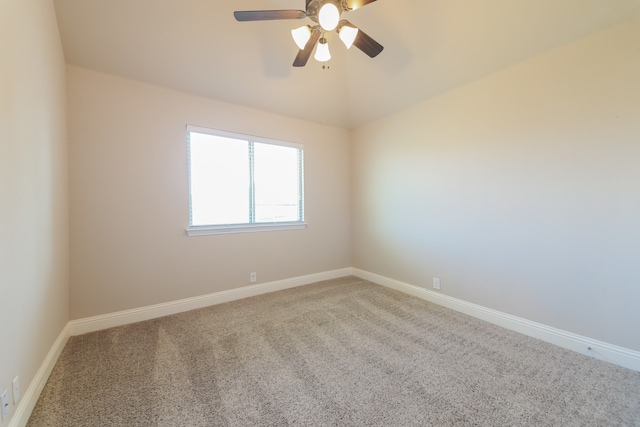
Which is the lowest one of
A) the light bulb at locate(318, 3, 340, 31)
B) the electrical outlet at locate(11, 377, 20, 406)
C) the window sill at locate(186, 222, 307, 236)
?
the electrical outlet at locate(11, 377, 20, 406)

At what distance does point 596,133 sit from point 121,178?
427cm

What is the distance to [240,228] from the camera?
3.30 metres

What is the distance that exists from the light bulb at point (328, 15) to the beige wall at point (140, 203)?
1.91m

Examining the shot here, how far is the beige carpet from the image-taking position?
1.44 metres

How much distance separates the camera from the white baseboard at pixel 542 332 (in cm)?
190

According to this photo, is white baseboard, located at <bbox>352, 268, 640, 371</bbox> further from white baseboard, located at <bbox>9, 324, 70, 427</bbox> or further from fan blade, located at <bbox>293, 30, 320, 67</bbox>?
white baseboard, located at <bbox>9, 324, 70, 427</bbox>

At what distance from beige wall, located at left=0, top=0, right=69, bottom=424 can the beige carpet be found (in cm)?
44

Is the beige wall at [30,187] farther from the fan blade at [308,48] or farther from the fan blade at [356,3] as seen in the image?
the fan blade at [356,3]

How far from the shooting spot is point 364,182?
4105mm

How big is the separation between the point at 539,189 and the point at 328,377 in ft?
8.00

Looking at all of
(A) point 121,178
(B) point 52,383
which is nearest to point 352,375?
(B) point 52,383

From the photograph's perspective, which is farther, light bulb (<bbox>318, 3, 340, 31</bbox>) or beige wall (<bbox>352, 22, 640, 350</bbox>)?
beige wall (<bbox>352, 22, 640, 350</bbox>)

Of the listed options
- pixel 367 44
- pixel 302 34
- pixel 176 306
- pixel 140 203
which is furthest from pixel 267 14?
pixel 176 306

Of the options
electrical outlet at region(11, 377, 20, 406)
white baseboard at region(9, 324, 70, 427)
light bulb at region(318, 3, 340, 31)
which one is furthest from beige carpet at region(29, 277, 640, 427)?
light bulb at region(318, 3, 340, 31)
